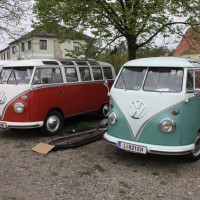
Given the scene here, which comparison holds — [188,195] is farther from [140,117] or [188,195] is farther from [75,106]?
[75,106]

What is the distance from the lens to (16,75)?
851 centimetres

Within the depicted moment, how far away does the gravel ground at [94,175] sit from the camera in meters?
5.02

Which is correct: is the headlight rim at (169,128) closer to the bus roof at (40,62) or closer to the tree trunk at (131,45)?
the bus roof at (40,62)

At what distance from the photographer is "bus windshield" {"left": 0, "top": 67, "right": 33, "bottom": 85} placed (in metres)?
8.29

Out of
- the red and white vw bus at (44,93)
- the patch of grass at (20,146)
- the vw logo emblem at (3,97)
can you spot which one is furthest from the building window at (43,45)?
the patch of grass at (20,146)

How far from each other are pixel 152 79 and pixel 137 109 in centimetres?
79

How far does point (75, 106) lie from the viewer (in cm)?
945

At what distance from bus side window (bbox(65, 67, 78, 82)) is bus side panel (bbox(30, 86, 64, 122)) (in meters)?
0.50

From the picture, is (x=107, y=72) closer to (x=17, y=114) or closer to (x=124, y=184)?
(x=17, y=114)

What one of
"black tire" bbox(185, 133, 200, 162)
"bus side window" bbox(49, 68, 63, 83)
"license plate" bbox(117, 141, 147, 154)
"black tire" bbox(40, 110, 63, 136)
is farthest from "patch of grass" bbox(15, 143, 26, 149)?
"black tire" bbox(185, 133, 200, 162)

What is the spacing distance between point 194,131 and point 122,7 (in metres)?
7.20

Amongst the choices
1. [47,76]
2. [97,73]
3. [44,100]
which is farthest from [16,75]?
[97,73]

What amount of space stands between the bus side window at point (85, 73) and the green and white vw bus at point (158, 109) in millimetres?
3091

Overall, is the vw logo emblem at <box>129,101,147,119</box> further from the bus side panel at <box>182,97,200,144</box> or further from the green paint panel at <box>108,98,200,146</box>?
the bus side panel at <box>182,97,200,144</box>
